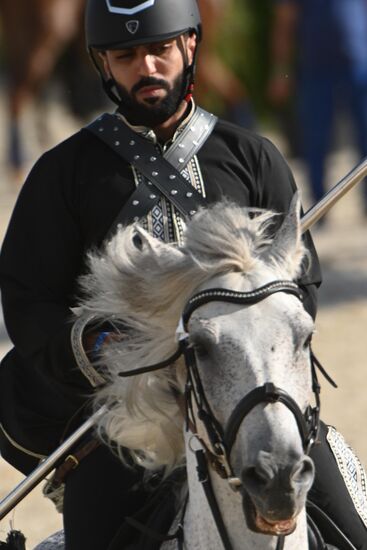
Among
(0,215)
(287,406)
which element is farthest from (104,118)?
(0,215)

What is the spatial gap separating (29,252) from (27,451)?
2.01 feet

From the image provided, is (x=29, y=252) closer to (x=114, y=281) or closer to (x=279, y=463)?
(x=114, y=281)

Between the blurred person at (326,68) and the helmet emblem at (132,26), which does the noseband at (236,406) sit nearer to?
the helmet emblem at (132,26)

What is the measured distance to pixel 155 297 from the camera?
376 cm

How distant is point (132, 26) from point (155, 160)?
0.38 meters

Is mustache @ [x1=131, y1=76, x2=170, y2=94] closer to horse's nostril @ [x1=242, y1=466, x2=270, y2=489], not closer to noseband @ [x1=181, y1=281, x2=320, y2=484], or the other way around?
noseband @ [x1=181, y1=281, x2=320, y2=484]

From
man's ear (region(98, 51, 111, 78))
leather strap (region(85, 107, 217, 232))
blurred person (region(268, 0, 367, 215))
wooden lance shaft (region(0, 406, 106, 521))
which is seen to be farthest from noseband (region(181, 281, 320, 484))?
blurred person (region(268, 0, 367, 215))

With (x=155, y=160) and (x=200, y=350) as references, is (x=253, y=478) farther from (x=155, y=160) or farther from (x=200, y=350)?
(x=155, y=160)

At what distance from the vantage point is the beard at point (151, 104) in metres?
A: 4.39

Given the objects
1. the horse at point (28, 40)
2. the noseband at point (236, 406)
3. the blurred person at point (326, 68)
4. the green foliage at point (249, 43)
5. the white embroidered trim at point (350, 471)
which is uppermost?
the noseband at point (236, 406)

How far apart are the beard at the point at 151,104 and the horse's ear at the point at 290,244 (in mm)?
741

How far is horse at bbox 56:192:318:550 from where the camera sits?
347 centimetres

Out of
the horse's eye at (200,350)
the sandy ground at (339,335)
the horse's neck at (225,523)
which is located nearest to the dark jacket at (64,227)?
the horse's neck at (225,523)

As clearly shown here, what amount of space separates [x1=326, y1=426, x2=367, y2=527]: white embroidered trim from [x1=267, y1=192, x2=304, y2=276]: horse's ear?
77cm
